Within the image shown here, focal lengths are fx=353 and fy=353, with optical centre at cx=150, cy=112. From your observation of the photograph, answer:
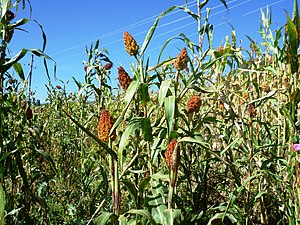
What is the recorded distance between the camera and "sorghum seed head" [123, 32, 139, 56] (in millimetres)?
1353

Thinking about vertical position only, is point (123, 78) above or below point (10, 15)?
below

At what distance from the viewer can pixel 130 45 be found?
135cm

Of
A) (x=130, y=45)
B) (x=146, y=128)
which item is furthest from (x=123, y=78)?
(x=146, y=128)

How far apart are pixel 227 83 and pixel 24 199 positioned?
110cm

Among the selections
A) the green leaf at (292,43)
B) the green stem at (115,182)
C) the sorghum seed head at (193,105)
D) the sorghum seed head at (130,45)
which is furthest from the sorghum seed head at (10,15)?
the green leaf at (292,43)

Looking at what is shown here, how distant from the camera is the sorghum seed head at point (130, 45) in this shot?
4.44 feet

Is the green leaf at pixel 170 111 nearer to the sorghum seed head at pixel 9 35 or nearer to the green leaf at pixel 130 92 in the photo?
the green leaf at pixel 130 92

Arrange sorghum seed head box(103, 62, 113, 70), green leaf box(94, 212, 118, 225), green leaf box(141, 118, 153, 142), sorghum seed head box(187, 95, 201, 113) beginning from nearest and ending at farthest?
1. green leaf box(94, 212, 118, 225)
2. green leaf box(141, 118, 153, 142)
3. sorghum seed head box(187, 95, 201, 113)
4. sorghum seed head box(103, 62, 113, 70)

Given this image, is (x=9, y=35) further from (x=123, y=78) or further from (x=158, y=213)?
(x=158, y=213)

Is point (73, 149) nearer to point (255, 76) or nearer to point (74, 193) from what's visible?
point (74, 193)

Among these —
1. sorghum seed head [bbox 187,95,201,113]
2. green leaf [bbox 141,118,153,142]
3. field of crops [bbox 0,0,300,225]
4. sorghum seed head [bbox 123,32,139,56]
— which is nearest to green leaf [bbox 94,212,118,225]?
field of crops [bbox 0,0,300,225]

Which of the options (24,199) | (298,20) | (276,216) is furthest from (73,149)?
(298,20)

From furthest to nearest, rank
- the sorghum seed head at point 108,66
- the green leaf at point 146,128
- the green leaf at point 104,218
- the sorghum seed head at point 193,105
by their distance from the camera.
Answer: the sorghum seed head at point 108,66 < the sorghum seed head at point 193,105 < the green leaf at point 146,128 < the green leaf at point 104,218

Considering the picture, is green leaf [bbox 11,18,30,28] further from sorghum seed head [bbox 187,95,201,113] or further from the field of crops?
sorghum seed head [bbox 187,95,201,113]
